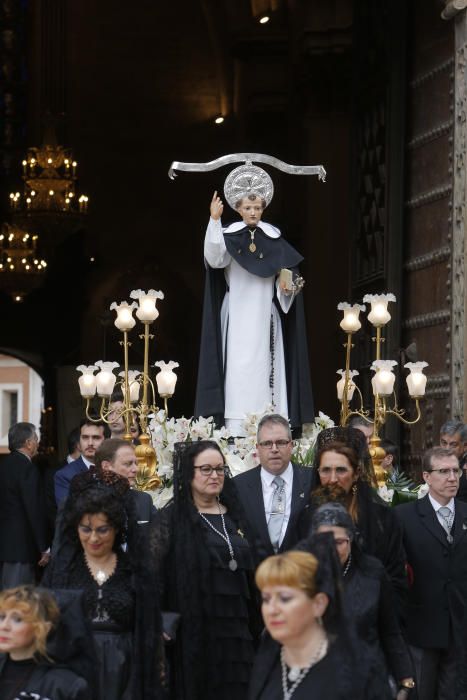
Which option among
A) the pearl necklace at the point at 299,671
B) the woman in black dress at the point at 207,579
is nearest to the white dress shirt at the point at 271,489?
the woman in black dress at the point at 207,579

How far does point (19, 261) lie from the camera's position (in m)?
28.9

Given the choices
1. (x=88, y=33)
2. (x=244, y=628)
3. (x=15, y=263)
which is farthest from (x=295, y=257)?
(x=88, y=33)

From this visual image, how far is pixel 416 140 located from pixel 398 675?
31.9 ft

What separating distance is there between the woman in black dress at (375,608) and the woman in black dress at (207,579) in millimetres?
1129

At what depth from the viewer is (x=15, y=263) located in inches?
1138

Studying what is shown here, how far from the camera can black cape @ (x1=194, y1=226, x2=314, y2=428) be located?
11.6m

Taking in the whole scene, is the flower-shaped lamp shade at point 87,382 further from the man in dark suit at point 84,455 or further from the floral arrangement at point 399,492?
the floral arrangement at point 399,492

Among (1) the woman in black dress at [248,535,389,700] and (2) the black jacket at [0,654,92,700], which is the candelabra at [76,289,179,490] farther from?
(1) the woman in black dress at [248,535,389,700]

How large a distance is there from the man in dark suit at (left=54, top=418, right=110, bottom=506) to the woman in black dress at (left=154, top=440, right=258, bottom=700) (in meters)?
3.58

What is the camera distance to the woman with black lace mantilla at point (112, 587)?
317 inches

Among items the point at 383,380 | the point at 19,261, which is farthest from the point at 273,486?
the point at 19,261

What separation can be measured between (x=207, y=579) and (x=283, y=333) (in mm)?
3355

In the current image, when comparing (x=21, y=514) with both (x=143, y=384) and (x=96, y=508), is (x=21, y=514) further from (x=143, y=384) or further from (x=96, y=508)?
(x=96, y=508)

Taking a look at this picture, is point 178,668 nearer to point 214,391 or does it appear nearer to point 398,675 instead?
point 398,675
